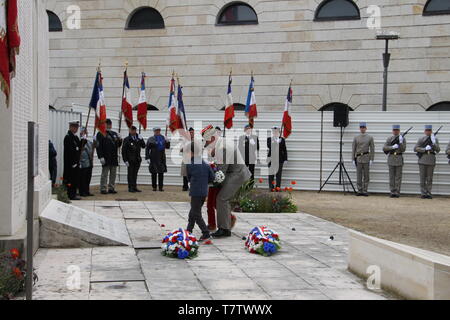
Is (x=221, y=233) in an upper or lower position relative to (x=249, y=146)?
lower

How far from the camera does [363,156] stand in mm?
20734

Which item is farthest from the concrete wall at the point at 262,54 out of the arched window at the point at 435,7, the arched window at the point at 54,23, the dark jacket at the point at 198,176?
the dark jacket at the point at 198,176

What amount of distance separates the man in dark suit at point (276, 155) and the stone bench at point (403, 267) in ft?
43.8

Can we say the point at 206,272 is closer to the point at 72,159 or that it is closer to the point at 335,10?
the point at 72,159

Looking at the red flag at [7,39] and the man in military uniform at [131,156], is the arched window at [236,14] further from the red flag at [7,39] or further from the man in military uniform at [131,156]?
the red flag at [7,39]

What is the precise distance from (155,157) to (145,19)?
30.0ft

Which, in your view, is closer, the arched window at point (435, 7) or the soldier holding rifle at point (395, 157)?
the soldier holding rifle at point (395, 157)

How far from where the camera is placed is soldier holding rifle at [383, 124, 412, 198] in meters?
20.5

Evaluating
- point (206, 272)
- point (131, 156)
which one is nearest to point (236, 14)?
point (131, 156)

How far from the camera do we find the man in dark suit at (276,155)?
21.7 meters

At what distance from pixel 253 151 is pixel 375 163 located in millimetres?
4130

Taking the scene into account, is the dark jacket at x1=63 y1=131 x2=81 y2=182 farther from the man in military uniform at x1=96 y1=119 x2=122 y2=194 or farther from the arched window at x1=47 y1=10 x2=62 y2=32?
the arched window at x1=47 y1=10 x2=62 y2=32

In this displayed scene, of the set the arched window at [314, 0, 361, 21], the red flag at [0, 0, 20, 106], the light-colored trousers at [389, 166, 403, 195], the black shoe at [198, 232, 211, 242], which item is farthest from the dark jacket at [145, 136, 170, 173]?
the red flag at [0, 0, 20, 106]
